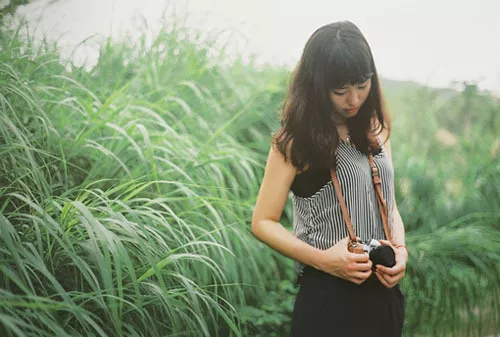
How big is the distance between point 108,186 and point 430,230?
2.29 meters

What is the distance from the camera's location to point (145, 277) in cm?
226

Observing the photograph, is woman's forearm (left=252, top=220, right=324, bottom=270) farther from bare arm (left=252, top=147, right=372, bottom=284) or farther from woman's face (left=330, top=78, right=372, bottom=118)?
woman's face (left=330, top=78, right=372, bottom=118)

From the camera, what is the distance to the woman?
196 cm

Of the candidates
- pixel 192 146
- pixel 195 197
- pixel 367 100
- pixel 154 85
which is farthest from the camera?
pixel 154 85

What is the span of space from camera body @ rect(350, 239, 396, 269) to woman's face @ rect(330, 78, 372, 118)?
409mm

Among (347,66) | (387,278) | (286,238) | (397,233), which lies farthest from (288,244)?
(347,66)

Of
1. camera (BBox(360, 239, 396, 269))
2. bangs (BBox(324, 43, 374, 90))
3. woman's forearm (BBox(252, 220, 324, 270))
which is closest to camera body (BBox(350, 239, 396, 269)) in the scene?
camera (BBox(360, 239, 396, 269))

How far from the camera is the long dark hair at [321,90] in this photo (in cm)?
195

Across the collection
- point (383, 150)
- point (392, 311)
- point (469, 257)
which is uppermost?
point (383, 150)

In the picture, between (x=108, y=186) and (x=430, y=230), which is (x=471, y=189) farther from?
(x=108, y=186)

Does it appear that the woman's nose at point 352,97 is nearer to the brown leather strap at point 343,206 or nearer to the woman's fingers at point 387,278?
the brown leather strap at point 343,206

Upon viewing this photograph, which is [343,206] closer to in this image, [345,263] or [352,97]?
[345,263]

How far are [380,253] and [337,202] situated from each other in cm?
20

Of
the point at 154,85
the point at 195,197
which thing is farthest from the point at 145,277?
the point at 154,85
